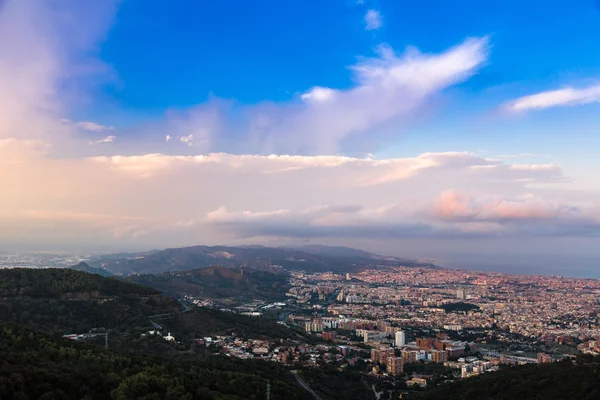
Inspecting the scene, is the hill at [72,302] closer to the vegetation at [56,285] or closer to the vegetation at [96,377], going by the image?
the vegetation at [56,285]

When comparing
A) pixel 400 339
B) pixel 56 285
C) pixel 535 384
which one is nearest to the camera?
pixel 535 384

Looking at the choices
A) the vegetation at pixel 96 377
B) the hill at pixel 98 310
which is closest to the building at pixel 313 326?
the hill at pixel 98 310

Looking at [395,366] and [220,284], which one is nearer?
[395,366]

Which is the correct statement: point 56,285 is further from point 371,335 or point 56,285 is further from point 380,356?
point 371,335

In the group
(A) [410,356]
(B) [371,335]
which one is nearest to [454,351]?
(A) [410,356]

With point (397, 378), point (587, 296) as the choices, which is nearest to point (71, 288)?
point (397, 378)
